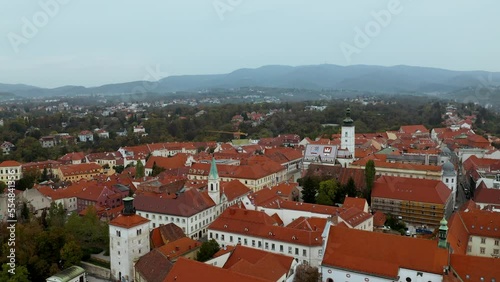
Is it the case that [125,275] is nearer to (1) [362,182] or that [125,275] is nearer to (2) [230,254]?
(2) [230,254]

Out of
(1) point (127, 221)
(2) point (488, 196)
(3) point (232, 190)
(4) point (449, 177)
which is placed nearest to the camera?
(1) point (127, 221)

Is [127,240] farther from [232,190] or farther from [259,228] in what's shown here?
[232,190]

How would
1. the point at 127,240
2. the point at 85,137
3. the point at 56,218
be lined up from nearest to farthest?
the point at 127,240
the point at 56,218
the point at 85,137

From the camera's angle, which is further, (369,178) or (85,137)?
(85,137)

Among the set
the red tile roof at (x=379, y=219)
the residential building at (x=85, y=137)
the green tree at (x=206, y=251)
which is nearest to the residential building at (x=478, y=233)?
the red tile roof at (x=379, y=219)

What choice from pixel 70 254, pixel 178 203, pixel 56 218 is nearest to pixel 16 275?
pixel 70 254

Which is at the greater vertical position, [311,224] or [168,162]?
[311,224]

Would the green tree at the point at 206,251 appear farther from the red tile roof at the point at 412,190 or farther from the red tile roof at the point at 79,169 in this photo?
the red tile roof at the point at 79,169

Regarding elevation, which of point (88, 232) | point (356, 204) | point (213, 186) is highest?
point (213, 186)
